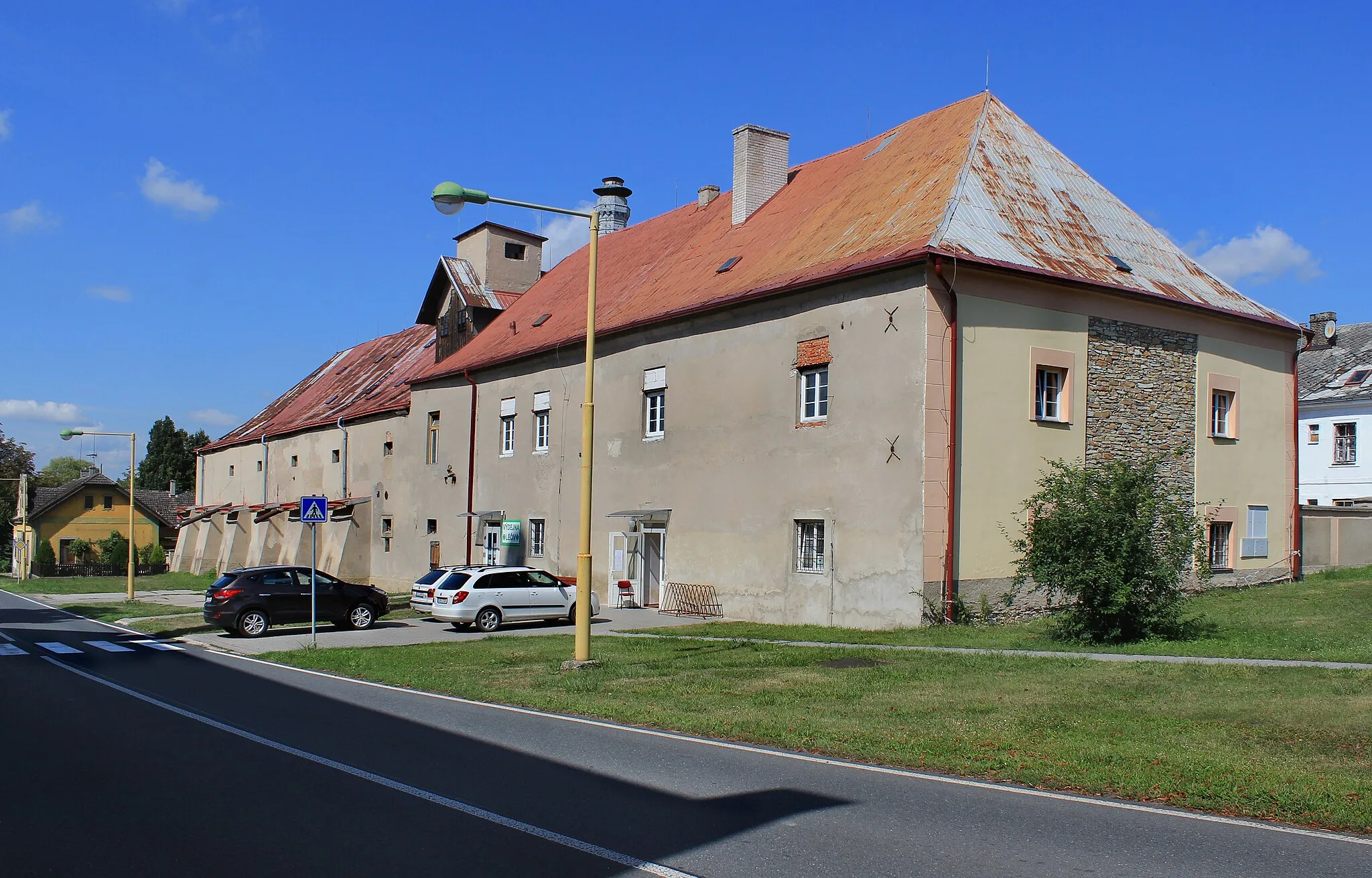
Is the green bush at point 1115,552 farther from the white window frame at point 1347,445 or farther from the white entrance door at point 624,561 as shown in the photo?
the white window frame at point 1347,445

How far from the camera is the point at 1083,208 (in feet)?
79.3

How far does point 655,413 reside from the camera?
26.8m

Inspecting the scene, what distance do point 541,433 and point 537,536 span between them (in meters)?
2.93

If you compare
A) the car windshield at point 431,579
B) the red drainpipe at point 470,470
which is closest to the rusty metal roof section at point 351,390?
the red drainpipe at point 470,470

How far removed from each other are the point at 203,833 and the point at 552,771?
107 inches

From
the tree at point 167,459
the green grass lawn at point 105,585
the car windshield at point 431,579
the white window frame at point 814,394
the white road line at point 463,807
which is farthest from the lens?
the tree at point 167,459

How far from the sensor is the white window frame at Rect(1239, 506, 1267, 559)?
979 inches

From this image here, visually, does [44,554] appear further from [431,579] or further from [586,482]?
[586,482]

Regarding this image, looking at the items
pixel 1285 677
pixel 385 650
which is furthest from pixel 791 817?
pixel 385 650

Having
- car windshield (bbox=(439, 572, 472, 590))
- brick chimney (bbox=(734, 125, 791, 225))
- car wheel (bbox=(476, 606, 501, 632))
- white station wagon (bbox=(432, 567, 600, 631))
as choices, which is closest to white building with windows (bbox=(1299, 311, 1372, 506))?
brick chimney (bbox=(734, 125, 791, 225))

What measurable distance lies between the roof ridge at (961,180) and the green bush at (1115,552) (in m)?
5.35

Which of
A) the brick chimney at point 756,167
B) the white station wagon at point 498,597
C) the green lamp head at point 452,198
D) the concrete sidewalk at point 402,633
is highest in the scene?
the brick chimney at point 756,167

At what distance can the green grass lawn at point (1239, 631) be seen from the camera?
1499 centimetres

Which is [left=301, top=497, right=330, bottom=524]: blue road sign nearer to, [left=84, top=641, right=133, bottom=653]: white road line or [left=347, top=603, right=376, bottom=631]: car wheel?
[left=84, top=641, right=133, bottom=653]: white road line
